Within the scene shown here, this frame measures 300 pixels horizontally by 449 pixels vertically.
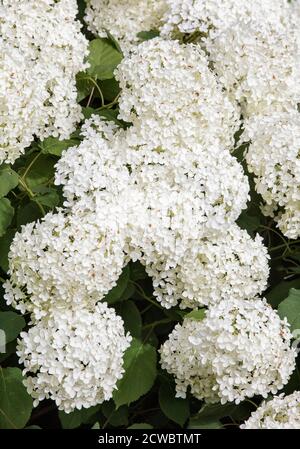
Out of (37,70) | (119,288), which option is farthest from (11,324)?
(37,70)

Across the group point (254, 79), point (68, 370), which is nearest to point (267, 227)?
point (254, 79)

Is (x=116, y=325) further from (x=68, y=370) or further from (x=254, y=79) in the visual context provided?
(x=254, y=79)

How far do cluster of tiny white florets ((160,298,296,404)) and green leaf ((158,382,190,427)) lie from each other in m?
0.12

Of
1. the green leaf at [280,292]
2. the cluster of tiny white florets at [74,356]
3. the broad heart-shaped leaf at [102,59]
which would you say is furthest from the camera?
the broad heart-shaped leaf at [102,59]

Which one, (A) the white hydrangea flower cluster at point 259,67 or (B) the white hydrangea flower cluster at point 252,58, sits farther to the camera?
(B) the white hydrangea flower cluster at point 252,58

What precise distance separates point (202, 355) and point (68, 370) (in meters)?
0.40

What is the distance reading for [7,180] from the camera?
2.64 metres

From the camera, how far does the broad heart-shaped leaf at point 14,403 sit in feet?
8.37

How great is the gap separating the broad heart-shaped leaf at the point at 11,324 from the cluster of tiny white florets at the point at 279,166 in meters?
0.88

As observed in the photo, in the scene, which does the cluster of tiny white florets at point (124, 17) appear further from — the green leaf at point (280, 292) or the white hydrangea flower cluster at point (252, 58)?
the green leaf at point (280, 292)

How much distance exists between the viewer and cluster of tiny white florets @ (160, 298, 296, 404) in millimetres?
2463

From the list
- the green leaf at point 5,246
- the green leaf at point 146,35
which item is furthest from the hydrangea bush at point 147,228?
the green leaf at point 146,35

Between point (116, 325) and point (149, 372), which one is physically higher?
point (116, 325)

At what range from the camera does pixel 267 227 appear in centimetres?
300
